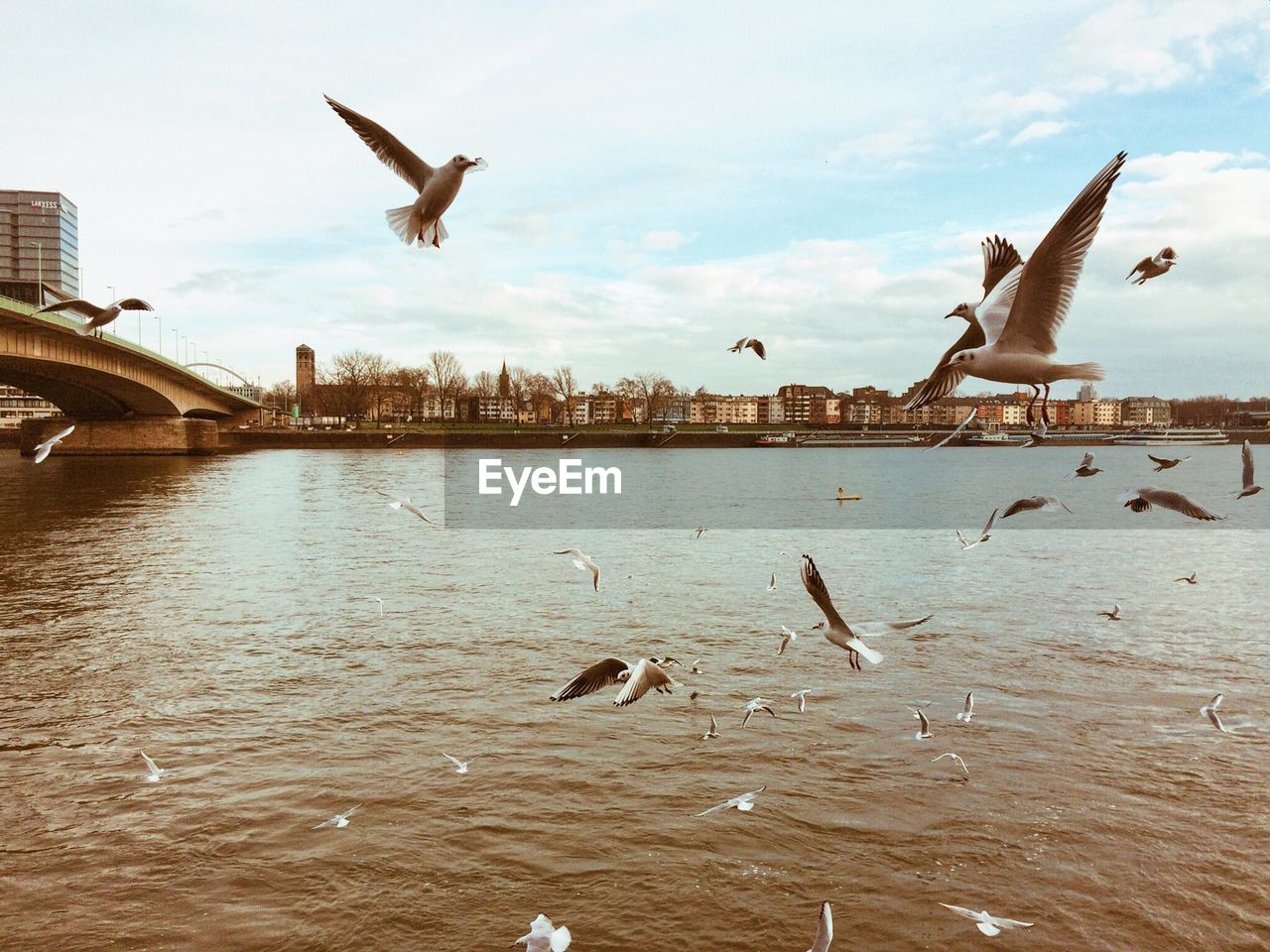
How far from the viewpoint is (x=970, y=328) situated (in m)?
2.89

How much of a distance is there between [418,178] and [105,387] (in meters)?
57.2

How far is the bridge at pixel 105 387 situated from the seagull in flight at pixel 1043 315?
108 ft

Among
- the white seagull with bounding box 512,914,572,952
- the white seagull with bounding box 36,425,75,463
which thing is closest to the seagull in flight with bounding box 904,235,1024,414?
the white seagull with bounding box 512,914,572,952

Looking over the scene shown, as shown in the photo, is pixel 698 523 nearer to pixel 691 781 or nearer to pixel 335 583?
pixel 335 583

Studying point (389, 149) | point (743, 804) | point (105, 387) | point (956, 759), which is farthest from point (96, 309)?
point (105, 387)

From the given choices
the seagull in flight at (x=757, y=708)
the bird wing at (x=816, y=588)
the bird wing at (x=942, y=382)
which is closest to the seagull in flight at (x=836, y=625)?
the bird wing at (x=816, y=588)

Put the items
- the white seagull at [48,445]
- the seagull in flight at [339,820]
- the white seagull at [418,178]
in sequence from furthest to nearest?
the seagull in flight at [339,820] → the white seagull at [48,445] → the white seagull at [418,178]

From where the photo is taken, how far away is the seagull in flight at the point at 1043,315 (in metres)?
2.49

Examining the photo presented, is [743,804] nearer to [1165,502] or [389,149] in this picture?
[1165,502]

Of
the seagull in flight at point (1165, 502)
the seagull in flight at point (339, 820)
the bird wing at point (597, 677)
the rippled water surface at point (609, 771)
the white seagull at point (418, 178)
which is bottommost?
the rippled water surface at point (609, 771)

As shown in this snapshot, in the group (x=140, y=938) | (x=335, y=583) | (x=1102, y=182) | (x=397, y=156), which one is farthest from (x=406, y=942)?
(x=335, y=583)

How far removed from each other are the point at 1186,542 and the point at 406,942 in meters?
32.2

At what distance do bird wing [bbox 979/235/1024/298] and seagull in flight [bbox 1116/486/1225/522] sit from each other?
2159 mm

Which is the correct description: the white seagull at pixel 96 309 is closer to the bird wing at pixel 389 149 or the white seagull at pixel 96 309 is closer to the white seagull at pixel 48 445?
the white seagull at pixel 48 445
